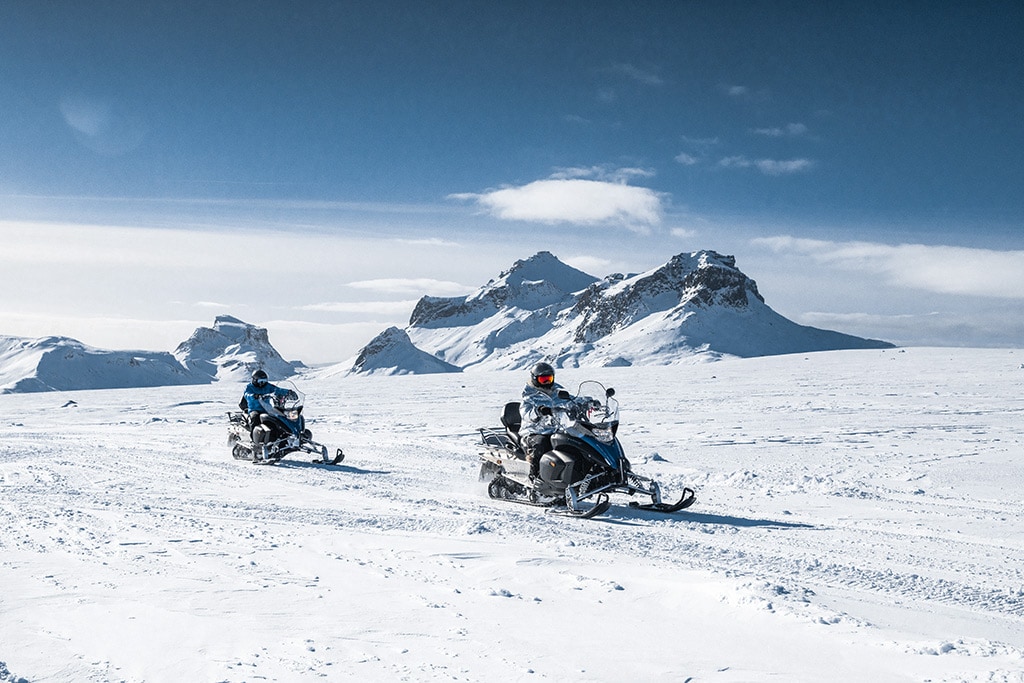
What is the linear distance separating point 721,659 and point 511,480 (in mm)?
5485

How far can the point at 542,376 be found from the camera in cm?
927

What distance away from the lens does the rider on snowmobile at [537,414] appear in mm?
8852

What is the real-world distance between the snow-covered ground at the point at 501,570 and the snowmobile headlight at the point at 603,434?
0.72 meters

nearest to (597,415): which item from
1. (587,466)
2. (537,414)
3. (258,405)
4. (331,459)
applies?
(587,466)

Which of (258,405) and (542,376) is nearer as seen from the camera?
(542,376)

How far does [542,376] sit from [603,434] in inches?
47.9

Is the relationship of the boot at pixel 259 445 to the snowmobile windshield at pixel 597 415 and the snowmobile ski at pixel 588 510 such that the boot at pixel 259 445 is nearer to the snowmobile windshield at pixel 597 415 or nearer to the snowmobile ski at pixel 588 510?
the snowmobile ski at pixel 588 510

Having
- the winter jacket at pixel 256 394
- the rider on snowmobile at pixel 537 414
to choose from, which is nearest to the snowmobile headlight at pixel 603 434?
the rider on snowmobile at pixel 537 414

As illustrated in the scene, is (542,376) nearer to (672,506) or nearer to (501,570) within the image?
(672,506)

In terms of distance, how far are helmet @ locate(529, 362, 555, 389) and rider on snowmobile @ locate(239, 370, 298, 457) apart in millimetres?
5582

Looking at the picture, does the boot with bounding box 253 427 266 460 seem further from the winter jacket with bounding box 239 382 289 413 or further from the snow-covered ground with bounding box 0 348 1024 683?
the snow-covered ground with bounding box 0 348 1024 683

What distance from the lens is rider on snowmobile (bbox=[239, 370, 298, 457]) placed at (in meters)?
13.1

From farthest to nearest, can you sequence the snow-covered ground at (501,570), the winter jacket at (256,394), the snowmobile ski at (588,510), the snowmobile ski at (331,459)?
the winter jacket at (256,394), the snowmobile ski at (331,459), the snowmobile ski at (588,510), the snow-covered ground at (501,570)

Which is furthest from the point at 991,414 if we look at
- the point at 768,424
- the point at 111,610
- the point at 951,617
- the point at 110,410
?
the point at 110,410
